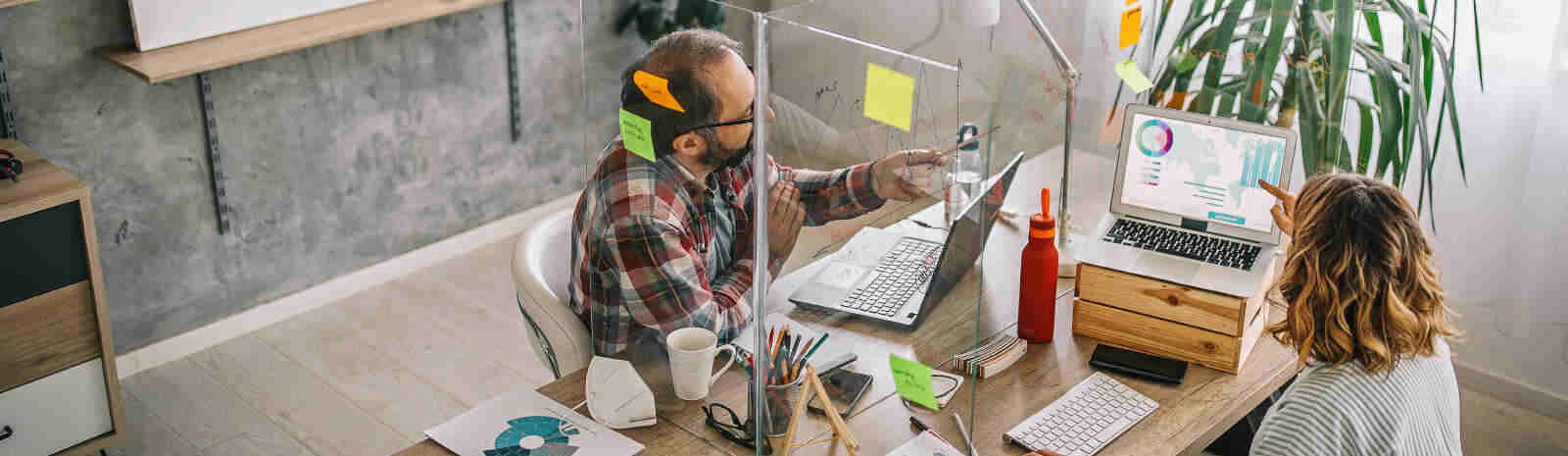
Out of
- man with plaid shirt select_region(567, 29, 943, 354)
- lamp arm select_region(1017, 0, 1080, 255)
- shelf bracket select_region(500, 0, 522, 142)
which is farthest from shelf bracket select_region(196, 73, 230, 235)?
lamp arm select_region(1017, 0, 1080, 255)

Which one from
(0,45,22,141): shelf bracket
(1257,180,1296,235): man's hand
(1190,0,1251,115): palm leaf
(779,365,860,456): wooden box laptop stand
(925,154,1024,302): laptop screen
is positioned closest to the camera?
(925,154,1024,302): laptop screen

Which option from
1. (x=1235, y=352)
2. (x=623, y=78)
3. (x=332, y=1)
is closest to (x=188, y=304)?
(x=332, y=1)

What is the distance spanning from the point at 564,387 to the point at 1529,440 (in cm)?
242

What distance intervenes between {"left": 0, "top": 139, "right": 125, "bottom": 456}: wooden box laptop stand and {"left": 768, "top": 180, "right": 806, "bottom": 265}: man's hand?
173 cm

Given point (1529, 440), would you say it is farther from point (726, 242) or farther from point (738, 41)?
point (738, 41)

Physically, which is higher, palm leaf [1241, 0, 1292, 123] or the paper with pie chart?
palm leaf [1241, 0, 1292, 123]

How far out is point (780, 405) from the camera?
1770 millimetres

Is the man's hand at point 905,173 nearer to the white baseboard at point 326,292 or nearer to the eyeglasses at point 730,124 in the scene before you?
the eyeglasses at point 730,124

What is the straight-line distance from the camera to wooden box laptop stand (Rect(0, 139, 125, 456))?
2586 mm

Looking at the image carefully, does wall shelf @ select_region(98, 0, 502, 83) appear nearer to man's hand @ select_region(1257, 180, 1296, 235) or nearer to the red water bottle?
the red water bottle

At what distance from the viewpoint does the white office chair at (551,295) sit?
2168 mm

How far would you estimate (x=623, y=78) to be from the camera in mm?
1859

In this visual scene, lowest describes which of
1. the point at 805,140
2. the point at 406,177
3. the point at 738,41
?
the point at 406,177

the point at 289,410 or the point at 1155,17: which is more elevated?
the point at 1155,17
